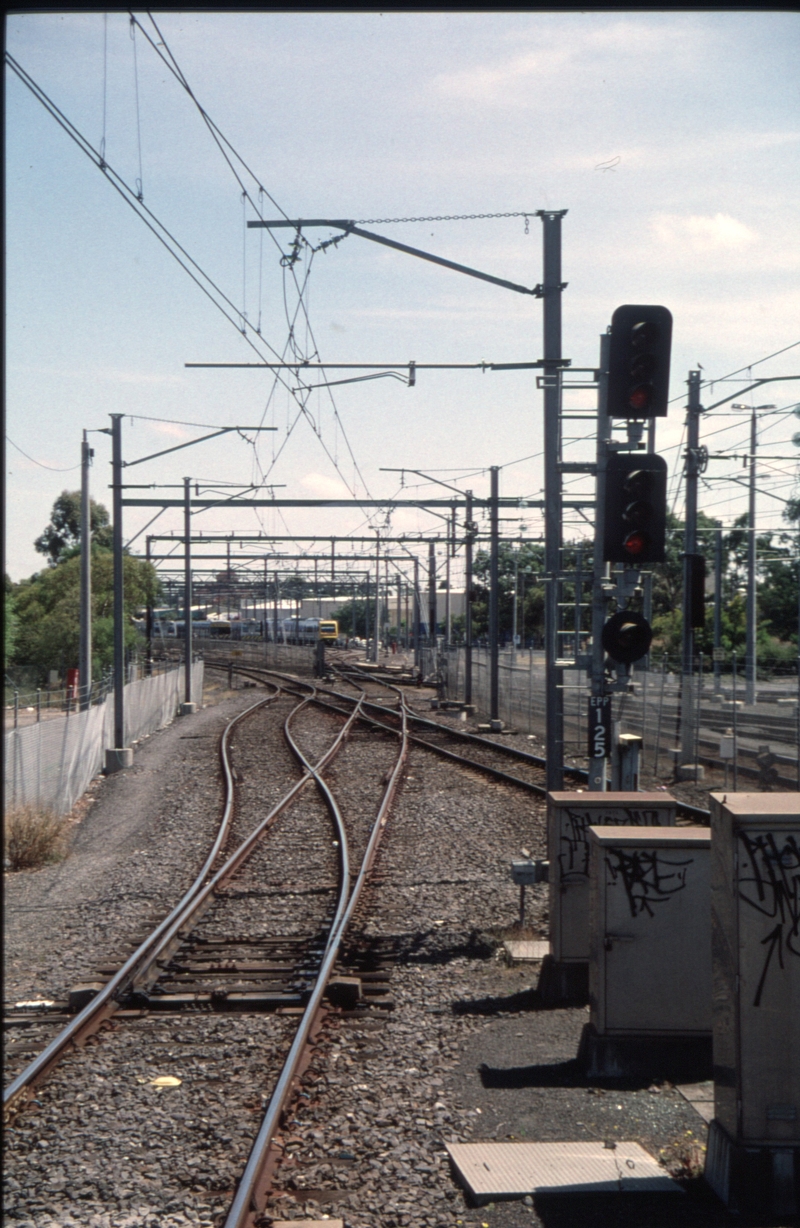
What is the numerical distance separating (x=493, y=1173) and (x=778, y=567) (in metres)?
55.6

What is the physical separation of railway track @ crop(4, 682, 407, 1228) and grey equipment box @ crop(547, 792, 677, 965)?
1369mm

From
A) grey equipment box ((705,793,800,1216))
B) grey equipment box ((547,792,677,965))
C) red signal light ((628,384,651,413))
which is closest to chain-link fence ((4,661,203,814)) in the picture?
grey equipment box ((547,792,677,965))

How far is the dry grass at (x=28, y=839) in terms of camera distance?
13.7m

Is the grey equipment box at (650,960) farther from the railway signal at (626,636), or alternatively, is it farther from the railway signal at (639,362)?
the railway signal at (639,362)

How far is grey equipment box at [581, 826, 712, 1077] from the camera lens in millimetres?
6207

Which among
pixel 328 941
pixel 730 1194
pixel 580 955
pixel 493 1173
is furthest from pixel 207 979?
pixel 730 1194

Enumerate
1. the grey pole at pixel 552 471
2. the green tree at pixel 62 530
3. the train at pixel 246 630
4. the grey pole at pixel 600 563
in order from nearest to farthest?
1. the grey pole at pixel 600 563
2. the grey pole at pixel 552 471
3. the green tree at pixel 62 530
4. the train at pixel 246 630

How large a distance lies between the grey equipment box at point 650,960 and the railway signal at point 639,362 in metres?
3.58

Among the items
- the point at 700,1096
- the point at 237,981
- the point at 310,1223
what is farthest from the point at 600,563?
the point at 310,1223

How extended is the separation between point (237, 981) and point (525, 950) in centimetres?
221

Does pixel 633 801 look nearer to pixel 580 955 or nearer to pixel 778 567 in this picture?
pixel 580 955

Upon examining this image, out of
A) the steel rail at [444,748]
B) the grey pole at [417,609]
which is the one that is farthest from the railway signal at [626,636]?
the grey pole at [417,609]

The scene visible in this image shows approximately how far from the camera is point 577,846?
25.7ft

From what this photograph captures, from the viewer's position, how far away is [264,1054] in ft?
22.3
